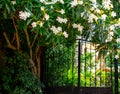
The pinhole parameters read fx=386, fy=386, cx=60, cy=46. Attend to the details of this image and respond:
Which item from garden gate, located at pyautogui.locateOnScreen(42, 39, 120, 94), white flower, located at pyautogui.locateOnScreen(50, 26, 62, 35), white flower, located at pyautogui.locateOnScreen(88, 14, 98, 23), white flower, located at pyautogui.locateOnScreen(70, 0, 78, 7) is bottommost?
garden gate, located at pyautogui.locateOnScreen(42, 39, 120, 94)

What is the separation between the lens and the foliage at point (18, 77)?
7.36m

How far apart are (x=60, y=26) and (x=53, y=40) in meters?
0.26

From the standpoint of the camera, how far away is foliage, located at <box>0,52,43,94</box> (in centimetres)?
736

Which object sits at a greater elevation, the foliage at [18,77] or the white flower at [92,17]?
the white flower at [92,17]

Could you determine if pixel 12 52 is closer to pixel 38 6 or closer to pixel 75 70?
pixel 75 70

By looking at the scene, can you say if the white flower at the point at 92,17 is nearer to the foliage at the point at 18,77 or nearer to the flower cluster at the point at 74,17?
the flower cluster at the point at 74,17

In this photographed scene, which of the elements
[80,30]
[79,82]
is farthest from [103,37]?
[79,82]

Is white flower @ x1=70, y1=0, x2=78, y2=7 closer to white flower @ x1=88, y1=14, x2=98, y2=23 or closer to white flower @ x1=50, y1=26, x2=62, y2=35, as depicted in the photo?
white flower @ x1=88, y1=14, x2=98, y2=23

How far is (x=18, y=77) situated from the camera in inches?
292

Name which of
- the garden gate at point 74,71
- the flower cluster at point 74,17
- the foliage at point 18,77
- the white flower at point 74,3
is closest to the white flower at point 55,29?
the flower cluster at point 74,17

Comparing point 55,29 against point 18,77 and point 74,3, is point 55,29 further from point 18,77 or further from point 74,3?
point 18,77

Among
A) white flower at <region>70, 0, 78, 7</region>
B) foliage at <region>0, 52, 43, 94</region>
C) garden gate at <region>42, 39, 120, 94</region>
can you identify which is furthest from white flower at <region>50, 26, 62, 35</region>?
garden gate at <region>42, 39, 120, 94</region>

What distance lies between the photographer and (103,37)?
588cm

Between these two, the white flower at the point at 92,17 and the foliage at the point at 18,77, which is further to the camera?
the foliage at the point at 18,77
